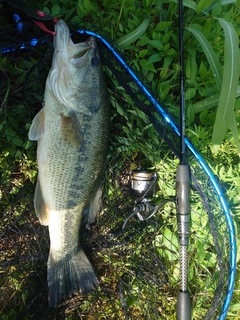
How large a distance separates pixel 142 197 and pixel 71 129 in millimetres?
662

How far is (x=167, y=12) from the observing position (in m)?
2.27

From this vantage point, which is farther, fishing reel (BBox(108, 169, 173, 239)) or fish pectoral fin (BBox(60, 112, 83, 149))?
fishing reel (BBox(108, 169, 173, 239))

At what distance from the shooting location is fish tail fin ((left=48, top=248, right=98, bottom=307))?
2.09 metres

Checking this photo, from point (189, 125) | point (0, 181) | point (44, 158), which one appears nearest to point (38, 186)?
point (44, 158)

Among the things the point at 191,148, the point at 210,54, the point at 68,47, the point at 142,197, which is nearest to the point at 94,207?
the point at 142,197

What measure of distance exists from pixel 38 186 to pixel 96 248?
61 cm

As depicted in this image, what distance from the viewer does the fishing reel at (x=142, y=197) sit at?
215cm

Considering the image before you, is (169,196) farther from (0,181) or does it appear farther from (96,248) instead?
(0,181)

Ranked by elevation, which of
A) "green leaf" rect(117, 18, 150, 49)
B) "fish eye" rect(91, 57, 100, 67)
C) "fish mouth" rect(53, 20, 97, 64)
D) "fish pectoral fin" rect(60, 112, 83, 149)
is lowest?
"fish pectoral fin" rect(60, 112, 83, 149)

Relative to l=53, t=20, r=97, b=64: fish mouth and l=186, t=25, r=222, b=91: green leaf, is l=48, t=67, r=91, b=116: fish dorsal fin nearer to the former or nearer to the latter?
l=53, t=20, r=97, b=64: fish mouth

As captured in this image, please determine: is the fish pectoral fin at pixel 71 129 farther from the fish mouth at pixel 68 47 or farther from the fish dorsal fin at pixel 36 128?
the fish mouth at pixel 68 47

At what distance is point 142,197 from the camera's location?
7.13 ft

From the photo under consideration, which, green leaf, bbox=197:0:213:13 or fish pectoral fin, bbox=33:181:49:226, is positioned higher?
green leaf, bbox=197:0:213:13

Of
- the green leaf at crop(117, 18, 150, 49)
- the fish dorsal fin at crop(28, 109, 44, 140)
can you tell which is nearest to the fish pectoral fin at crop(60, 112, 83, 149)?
the fish dorsal fin at crop(28, 109, 44, 140)
